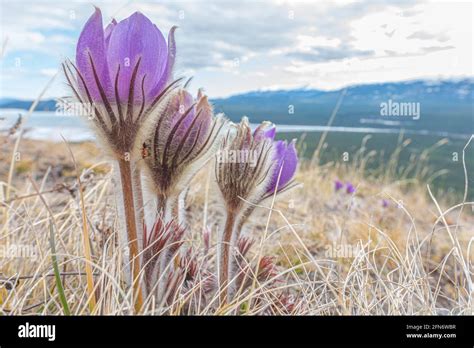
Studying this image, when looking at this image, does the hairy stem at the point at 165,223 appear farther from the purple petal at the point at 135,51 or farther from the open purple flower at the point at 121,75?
the purple petal at the point at 135,51

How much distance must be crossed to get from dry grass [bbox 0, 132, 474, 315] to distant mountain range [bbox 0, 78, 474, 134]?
234 millimetres

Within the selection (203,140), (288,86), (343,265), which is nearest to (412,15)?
(288,86)

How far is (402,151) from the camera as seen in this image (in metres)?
3.93

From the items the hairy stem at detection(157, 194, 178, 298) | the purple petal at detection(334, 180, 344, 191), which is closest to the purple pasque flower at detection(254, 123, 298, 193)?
the hairy stem at detection(157, 194, 178, 298)

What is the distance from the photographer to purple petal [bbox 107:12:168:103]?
101cm

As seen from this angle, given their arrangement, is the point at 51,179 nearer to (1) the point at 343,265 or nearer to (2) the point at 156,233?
(1) the point at 343,265

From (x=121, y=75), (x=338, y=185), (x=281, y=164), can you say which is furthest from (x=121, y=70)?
(x=338, y=185)

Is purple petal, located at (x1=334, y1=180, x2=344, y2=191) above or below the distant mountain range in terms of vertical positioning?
below

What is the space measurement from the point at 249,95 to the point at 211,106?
0.31 metres

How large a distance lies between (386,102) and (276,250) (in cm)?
70

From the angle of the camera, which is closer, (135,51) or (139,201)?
(135,51)

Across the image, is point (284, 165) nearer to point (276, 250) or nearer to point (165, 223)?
point (165, 223)

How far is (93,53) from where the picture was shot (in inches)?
39.7

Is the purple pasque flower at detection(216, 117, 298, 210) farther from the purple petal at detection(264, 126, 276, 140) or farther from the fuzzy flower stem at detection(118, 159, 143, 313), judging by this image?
the fuzzy flower stem at detection(118, 159, 143, 313)
